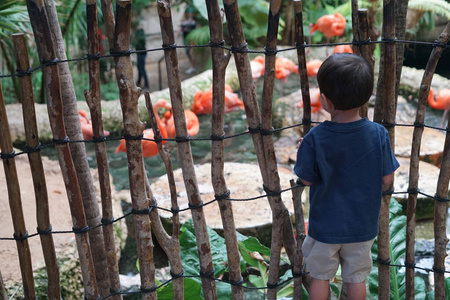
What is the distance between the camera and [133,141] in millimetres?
1394

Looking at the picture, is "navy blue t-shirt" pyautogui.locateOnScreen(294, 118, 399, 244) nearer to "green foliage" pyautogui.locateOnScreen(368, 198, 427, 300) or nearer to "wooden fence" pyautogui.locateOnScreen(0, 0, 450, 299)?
"wooden fence" pyautogui.locateOnScreen(0, 0, 450, 299)

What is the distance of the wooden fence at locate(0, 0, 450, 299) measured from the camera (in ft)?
4.41

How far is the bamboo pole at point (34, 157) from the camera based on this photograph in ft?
4.33

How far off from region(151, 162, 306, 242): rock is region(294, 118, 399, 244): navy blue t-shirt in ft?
5.38

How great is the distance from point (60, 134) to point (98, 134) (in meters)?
0.10

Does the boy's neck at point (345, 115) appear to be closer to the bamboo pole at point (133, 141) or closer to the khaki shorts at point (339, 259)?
the khaki shorts at point (339, 259)

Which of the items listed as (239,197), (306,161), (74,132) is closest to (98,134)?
(74,132)

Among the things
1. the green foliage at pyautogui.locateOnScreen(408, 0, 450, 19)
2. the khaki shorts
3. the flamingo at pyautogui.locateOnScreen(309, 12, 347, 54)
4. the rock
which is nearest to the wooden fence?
the khaki shorts

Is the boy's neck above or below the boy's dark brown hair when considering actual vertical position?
below

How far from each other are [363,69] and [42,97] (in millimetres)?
4674

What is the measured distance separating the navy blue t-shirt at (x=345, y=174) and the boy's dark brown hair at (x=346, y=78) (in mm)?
86

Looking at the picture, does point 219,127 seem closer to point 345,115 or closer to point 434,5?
point 345,115

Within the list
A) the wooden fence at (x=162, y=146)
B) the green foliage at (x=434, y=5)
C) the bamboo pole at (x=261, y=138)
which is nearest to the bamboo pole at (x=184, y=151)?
the wooden fence at (x=162, y=146)

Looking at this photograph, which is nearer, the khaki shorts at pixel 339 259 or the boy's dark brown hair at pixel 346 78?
the boy's dark brown hair at pixel 346 78
